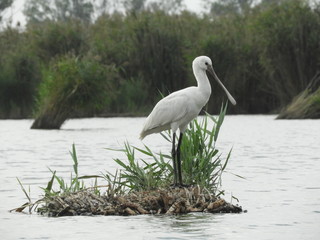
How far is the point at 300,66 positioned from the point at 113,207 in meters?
28.1

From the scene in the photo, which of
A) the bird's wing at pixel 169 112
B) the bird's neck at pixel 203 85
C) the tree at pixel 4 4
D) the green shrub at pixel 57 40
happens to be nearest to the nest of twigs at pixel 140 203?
the bird's wing at pixel 169 112

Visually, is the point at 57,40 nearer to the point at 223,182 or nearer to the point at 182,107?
the point at 223,182

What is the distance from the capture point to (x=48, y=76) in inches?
1110

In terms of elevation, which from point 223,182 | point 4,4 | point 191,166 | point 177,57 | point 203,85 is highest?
point 4,4

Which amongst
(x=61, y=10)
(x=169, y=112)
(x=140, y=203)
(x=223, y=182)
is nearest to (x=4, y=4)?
(x=61, y=10)

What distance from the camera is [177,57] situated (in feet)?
123

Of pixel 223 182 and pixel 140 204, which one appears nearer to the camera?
pixel 140 204

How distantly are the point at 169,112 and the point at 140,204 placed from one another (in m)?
1.40

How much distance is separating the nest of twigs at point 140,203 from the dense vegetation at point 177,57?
25.3 metres

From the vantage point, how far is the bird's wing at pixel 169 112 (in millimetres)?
10789

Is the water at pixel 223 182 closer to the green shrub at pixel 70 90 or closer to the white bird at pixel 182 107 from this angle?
the green shrub at pixel 70 90

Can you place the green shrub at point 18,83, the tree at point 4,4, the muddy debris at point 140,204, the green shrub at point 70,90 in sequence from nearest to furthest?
the muddy debris at point 140,204
the green shrub at point 70,90
the green shrub at point 18,83
the tree at point 4,4

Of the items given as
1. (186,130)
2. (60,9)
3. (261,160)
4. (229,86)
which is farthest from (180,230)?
(60,9)

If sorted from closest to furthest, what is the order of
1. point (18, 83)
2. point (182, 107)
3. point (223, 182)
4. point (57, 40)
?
point (182, 107), point (223, 182), point (18, 83), point (57, 40)
